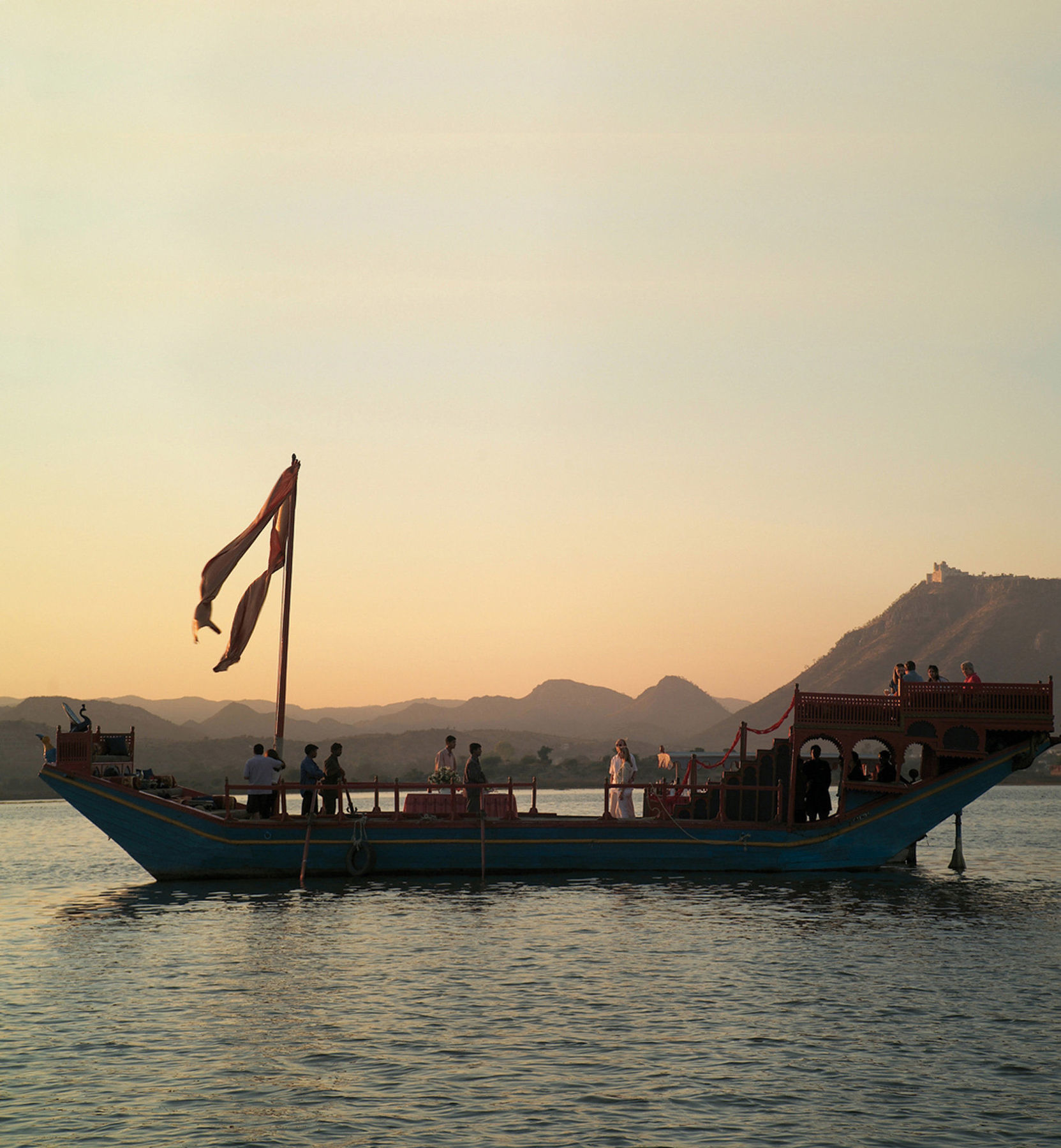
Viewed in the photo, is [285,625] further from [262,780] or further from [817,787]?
[817,787]

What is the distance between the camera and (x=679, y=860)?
2823 centimetres

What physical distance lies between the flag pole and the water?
3.71 metres

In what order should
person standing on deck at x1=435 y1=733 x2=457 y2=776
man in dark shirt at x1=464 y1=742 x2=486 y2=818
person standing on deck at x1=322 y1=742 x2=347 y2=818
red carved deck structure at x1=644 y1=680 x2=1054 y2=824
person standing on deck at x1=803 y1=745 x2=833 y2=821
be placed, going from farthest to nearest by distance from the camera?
person standing on deck at x1=803 y1=745 x2=833 y2=821, person standing on deck at x1=435 y1=733 x2=457 y2=776, person standing on deck at x1=322 y1=742 x2=347 y2=818, man in dark shirt at x1=464 y1=742 x2=486 y2=818, red carved deck structure at x1=644 y1=680 x2=1054 y2=824

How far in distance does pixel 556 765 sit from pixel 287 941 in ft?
525

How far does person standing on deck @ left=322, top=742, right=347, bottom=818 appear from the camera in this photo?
93.1ft

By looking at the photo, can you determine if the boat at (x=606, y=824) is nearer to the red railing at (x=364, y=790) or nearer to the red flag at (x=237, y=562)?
the red railing at (x=364, y=790)

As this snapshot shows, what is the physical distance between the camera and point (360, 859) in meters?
27.8

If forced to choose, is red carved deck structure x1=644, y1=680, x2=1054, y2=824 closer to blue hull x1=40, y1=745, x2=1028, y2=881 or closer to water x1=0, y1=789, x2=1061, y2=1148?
blue hull x1=40, y1=745, x2=1028, y2=881

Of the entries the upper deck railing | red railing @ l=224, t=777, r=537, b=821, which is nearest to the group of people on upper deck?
the upper deck railing

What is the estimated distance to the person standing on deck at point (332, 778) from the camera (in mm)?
28391

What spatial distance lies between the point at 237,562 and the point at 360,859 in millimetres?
7710

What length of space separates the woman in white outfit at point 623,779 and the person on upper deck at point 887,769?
6.06 metres

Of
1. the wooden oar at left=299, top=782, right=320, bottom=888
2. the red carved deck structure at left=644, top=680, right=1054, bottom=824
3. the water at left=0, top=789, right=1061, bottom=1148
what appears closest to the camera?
the water at left=0, top=789, right=1061, bottom=1148

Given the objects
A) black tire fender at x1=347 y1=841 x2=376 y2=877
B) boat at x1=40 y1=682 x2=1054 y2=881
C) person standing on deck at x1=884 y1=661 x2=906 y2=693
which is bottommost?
black tire fender at x1=347 y1=841 x2=376 y2=877
